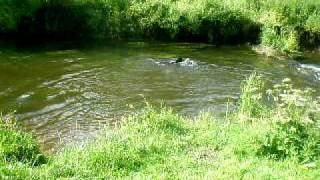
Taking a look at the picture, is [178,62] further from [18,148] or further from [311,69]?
[18,148]

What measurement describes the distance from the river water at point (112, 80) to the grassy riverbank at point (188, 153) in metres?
2.89

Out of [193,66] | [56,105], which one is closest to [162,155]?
[56,105]

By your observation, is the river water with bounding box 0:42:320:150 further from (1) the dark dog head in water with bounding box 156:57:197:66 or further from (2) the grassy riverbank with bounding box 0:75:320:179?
(2) the grassy riverbank with bounding box 0:75:320:179

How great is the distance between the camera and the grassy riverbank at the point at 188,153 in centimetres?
942

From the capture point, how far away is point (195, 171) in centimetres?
962

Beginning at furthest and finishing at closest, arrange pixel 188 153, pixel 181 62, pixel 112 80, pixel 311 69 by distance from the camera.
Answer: pixel 181 62
pixel 311 69
pixel 112 80
pixel 188 153

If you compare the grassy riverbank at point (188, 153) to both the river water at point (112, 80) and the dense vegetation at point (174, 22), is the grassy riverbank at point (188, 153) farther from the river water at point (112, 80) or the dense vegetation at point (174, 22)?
the dense vegetation at point (174, 22)

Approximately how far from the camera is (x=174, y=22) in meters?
28.9

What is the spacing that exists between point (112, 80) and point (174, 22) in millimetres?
9075

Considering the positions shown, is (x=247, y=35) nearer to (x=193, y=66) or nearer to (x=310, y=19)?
(x=310, y=19)

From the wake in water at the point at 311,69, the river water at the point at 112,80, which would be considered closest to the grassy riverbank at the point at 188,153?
the river water at the point at 112,80

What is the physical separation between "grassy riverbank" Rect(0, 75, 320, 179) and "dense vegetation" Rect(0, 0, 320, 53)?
1699cm

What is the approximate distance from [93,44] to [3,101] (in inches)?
415

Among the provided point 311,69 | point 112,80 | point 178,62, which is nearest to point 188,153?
point 112,80
